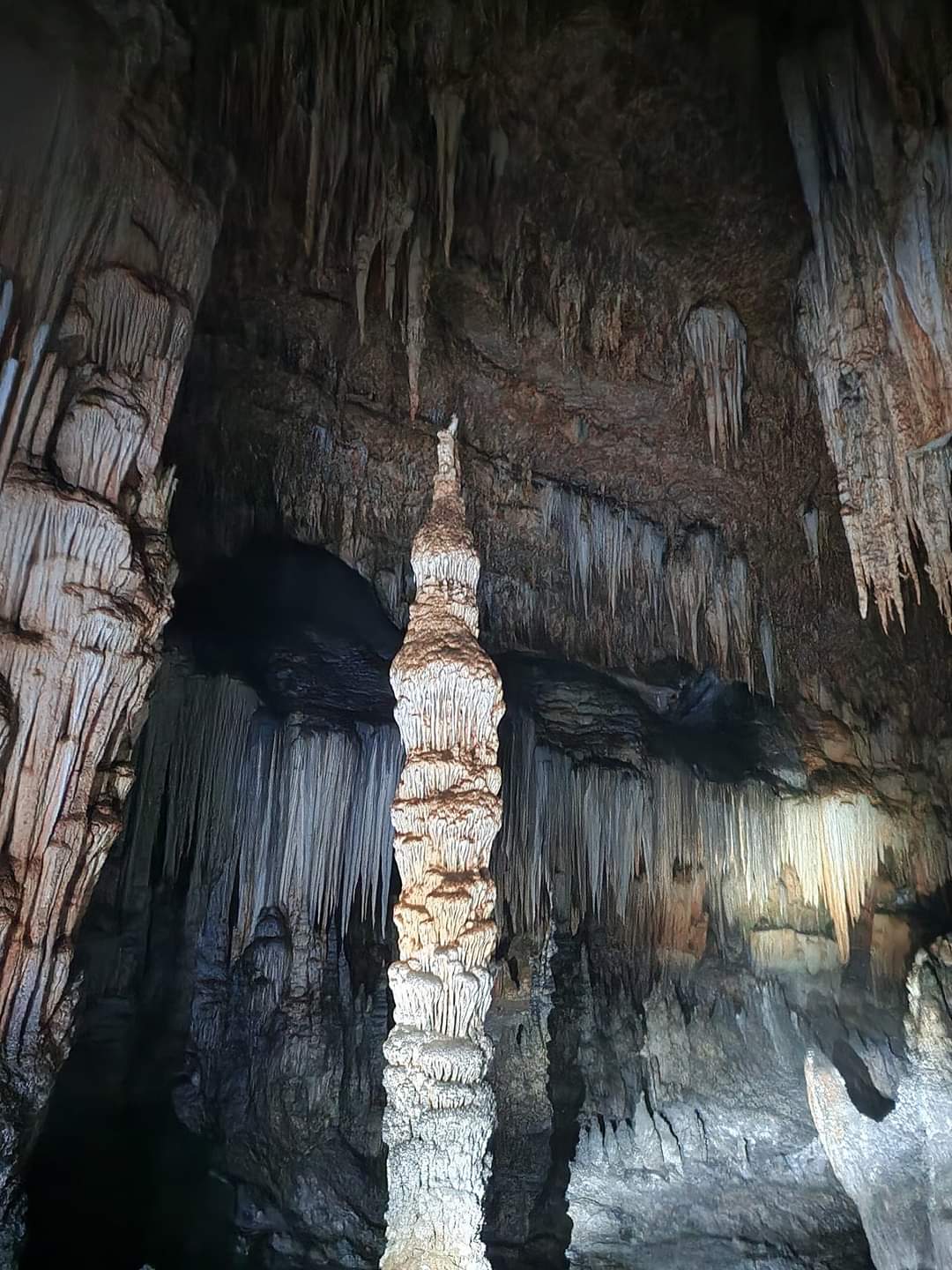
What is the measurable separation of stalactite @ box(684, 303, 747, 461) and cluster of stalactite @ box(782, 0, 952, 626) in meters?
0.84

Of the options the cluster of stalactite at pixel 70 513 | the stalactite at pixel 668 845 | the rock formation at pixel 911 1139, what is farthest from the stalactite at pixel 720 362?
the rock formation at pixel 911 1139

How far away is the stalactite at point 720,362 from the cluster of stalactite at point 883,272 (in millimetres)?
838

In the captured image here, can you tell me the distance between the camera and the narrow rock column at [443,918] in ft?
13.8

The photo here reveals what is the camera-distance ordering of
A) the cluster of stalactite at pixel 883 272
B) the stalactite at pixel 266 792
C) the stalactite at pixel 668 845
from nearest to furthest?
the cluster of stalactite at pixel 883 272, the stalactite at pixel 266 792, the stalactite at pixel 668 845

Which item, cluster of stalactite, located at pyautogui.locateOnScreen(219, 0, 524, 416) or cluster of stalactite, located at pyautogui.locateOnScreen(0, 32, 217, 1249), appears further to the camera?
cluster of stalactite, located at pyautogui.locateOnScreen(219, 0, 524, 416)

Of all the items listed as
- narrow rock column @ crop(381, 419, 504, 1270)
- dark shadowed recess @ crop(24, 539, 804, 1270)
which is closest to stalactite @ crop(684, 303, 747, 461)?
narrow rock column @ crop(381, 419, 504, 1270)

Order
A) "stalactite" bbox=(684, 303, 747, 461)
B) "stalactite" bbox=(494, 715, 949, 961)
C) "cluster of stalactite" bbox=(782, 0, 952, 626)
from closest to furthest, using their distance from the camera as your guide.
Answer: "cluster of stalactite" bbox=(782, 0, 952, 626), "stalactite" bbox=(684, 303, 747, 461), "stalactite" bbox=(494, 715, 949, 961)

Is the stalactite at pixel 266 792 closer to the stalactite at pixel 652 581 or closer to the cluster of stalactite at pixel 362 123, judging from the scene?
the stalactite at pixel 652 581

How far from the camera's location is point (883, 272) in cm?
513

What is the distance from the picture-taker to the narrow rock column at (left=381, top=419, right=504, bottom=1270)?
4.19 metres

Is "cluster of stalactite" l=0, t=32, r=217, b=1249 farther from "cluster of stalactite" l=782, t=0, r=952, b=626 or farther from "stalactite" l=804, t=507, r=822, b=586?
"stalactite" l=804, t=507, r=822, b=586

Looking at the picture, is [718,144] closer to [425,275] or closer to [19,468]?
[425,275]

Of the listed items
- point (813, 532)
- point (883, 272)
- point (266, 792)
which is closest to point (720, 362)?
point (883, 272)

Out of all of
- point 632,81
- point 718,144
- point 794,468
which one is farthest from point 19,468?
point 794,468
